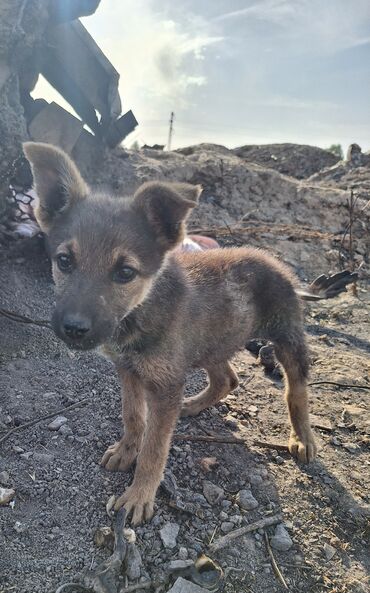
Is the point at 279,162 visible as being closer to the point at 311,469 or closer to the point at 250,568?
the point at 311,469

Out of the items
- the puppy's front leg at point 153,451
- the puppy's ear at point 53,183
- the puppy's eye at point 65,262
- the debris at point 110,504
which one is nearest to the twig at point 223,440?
the puppy's front leg at point 153,451

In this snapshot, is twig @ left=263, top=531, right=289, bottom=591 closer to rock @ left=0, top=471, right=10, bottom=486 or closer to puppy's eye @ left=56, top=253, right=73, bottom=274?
rock @ left=0, top=471, right=10, bottom=486

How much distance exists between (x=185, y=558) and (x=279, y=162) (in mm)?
14071

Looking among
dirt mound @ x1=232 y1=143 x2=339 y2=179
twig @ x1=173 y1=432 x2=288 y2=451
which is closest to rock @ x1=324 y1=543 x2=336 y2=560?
twig @ x1=173 y1=432 x2=288 y2=451

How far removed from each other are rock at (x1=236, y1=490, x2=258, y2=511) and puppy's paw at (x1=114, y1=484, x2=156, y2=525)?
23.6 inches

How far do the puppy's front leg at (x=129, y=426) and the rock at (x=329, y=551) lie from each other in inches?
52.6

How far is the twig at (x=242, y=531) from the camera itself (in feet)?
9.74

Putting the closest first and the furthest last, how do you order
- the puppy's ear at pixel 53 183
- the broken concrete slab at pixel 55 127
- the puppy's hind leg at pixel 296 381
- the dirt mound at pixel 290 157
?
1. the puppy's ear at pixel 53 183
2. the puppy's hind leg at pixel 296 381
3. the broken concrete slab at pixel 55 127
4. the dirt mound at pixel 290 157

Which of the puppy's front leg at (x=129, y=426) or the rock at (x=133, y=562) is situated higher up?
the puppy's front leg at (x=129, y=426)

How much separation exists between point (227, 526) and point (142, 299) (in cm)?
149

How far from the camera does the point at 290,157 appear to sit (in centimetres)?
1599

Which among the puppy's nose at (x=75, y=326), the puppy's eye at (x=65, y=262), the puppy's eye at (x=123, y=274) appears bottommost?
the puppy's nose at (x=75, y=326)

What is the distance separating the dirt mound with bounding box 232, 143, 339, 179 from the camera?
50.2ft

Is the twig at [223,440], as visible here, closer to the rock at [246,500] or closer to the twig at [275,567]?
the rock at [246,500]
